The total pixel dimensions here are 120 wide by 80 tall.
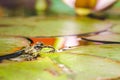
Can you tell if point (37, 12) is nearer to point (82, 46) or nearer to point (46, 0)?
point (46, 0)

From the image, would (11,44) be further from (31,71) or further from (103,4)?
(103,4)

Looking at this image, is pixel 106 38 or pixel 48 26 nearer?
pixel 106 38

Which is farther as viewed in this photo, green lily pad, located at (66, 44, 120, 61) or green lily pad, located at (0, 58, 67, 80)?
green lily pad, located at (66, 44, 120, 61)

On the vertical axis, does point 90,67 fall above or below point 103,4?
below

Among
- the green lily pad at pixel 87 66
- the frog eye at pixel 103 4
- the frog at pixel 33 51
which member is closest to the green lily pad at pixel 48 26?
the frog eye at pixel 103 4

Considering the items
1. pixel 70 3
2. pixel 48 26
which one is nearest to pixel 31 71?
pixel 48 26

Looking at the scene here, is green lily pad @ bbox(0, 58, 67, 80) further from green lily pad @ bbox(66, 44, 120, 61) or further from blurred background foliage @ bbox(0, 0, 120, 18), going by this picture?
blurred background foliage @ bbox(0, 0, 120, 18)

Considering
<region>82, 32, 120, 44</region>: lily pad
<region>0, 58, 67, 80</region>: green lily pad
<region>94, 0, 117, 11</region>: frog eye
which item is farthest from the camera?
<region>94, 0, 117, 11</region>: frog eye

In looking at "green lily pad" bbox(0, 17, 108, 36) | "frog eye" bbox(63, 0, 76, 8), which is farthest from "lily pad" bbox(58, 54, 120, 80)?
"frog eye" bbox(63, 0, 76, 8)
